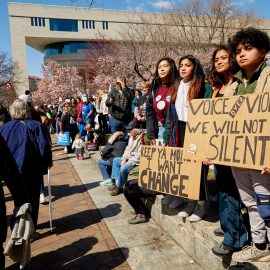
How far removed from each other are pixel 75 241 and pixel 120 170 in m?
1.56

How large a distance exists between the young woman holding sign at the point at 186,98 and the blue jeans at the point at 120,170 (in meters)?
1.67

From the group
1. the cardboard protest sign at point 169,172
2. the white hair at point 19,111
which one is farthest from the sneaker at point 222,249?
the white hair at point 19,111

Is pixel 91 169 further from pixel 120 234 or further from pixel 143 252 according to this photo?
pixel 143 252

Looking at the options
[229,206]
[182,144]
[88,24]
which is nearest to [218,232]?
[229,206]

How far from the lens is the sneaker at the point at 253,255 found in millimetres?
2531

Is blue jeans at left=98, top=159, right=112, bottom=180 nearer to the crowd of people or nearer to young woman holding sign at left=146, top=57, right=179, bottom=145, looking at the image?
the crowd of people

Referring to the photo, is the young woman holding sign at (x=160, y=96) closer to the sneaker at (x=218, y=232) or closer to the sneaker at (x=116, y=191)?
the sneaker at (x=218, y=232)

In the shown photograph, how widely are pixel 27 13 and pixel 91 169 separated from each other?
56.6 m

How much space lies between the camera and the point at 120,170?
525 centimetres

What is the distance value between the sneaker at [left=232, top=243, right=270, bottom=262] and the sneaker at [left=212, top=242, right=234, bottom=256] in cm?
10

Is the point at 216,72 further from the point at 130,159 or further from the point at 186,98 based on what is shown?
the point at 130,159

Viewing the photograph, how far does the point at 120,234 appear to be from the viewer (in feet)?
13.5

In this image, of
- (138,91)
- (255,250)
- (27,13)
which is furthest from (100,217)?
(27,13)

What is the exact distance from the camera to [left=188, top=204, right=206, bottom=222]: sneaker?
345 cm
